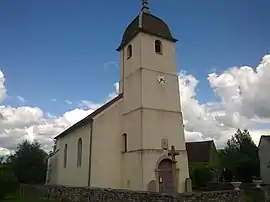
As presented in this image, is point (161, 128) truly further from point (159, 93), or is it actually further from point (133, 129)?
point (159, 93)

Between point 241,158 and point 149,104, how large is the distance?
721 inches

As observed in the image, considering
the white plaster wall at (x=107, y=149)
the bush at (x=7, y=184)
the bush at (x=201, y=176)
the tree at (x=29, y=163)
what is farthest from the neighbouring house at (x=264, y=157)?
the bush at (x=7, y=184)

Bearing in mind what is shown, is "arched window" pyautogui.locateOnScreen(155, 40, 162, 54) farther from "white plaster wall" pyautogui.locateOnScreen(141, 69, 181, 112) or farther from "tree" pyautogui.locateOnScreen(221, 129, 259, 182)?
"tree" pyautogui.locateOnScreen(221, 129, 259, 182)

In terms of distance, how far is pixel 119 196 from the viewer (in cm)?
1464

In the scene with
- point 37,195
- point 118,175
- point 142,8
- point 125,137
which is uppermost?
point 142,8

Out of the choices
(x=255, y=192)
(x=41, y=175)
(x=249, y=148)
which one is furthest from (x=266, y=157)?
(x=41, y=175)

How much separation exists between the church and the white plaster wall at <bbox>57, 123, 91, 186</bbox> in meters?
0.08

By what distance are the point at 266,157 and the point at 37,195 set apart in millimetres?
29955

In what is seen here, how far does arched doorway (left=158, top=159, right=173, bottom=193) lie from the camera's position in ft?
68.7

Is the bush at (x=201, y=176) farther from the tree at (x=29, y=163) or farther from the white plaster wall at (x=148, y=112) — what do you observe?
the tree at (x=29, y=163)

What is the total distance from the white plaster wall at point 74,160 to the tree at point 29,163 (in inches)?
131

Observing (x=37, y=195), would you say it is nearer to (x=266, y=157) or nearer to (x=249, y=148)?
(x=249, y=148)

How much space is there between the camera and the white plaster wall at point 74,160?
2272 cm

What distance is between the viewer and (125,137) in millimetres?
23062
